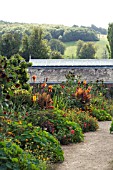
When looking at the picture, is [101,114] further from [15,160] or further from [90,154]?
[15,160]

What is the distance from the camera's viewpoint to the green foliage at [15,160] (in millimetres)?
8547

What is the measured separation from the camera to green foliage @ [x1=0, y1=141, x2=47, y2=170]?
8547mm

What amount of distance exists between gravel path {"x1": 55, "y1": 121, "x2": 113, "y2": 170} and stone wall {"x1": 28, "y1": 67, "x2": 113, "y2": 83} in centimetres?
1754

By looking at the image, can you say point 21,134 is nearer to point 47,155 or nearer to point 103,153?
point 47,155

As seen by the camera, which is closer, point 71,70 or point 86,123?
point 86,123

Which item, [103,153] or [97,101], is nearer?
[103,153]

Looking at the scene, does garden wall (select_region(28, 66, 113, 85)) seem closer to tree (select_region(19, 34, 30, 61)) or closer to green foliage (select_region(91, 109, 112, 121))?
green foliage (select_region(91, 109, 112, 121))

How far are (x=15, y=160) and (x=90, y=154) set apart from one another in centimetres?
311

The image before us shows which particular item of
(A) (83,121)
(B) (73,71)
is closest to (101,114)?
(A) (83,121)

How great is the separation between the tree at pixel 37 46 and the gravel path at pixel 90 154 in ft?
181

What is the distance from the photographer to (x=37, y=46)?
69875 mm

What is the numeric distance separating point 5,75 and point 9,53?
58.1m

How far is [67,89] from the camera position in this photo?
2133 centimetres

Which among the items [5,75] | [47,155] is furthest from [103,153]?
[5,75]
